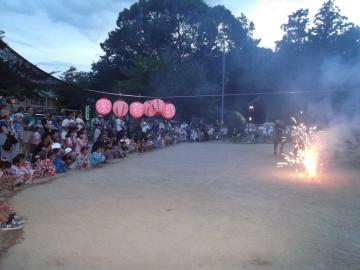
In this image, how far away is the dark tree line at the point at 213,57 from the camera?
3016 cm

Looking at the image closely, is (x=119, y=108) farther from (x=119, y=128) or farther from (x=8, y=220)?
(x=8, y=220)

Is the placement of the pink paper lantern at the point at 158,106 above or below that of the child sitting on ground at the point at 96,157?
above

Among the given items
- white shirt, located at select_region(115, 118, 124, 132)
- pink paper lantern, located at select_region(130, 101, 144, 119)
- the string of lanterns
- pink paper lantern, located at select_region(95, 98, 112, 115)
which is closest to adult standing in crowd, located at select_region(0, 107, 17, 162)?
pink paper lantern, located at select_region(95, 98, 112, 115)

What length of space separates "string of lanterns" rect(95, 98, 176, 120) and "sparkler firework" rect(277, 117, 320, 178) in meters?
7.99

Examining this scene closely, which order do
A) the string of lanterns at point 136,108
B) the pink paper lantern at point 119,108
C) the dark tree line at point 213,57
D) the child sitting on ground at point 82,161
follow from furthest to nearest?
the dark tree line at point 213,57, the pink paper lantern at point 119,108, the string of lanterns at point 136,108, the child sitting on ground at point 82,161

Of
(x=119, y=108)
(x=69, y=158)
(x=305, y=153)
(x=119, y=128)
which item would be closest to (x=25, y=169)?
(x=69, y=158)

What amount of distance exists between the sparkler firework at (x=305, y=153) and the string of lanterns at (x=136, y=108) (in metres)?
7.99

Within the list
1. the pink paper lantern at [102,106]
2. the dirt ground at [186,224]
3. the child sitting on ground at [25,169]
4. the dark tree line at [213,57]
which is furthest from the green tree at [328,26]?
the child sitting on ground at [25,169]

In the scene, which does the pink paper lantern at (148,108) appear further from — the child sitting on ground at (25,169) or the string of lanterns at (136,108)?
the child sitting on ground at (25,169)

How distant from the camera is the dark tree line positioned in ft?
98.9

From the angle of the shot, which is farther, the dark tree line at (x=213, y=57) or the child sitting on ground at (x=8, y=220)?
the dark tree line at (x=213, y=57)

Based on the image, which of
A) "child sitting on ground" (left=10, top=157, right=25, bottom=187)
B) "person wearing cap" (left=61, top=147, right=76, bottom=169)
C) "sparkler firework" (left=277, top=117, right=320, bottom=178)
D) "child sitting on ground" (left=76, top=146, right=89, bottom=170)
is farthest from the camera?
"sparkler firework" (left=277, top=117, right=320, bottom=178)

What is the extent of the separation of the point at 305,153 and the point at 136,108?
391 inches

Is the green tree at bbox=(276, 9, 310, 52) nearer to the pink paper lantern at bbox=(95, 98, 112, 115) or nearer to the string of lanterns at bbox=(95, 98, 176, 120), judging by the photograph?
the string of lanterns at bbox=(95, 98, 176, 120)
